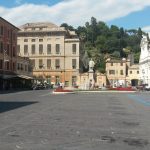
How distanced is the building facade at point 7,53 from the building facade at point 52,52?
3026cm

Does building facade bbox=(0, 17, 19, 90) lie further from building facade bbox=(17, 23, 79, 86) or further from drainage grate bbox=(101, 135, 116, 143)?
drainage grate bbox=(101, 135, 116, 143)

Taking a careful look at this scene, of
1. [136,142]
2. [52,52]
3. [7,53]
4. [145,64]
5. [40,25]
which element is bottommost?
[136,142]

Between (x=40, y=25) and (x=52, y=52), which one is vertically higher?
(x=40, y=25)

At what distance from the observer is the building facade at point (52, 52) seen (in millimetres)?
123188

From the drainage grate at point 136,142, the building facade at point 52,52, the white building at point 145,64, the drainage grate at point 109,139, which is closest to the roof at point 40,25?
the building facade at point 52,52

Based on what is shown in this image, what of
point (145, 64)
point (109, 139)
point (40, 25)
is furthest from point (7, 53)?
point (109, 139)

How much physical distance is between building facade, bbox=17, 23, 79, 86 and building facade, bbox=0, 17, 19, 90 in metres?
30.3

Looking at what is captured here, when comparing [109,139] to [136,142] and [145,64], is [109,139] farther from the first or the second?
[145,64]

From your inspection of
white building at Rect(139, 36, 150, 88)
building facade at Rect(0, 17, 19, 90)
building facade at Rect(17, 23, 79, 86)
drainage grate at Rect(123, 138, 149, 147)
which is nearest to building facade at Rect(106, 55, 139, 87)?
white building at Rect(139, 36, 150, 88)

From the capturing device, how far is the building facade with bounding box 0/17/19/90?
81625 mm

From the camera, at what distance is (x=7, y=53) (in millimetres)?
86812

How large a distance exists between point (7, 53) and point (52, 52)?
128ft

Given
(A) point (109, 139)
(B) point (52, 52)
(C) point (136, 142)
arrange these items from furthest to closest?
(B) point (52, 52) → (A) point (109, 139) → (C) point (136, 142)

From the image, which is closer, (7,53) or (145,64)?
(7,53)
